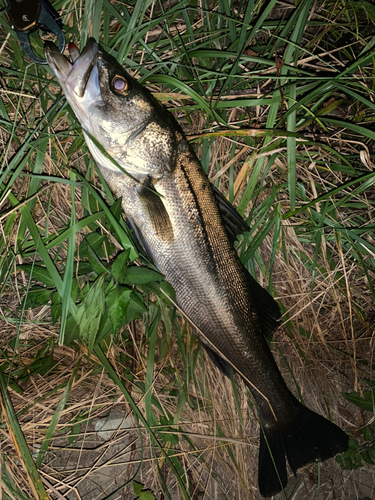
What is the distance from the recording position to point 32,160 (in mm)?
2031

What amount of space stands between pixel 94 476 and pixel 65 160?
2.37 meters

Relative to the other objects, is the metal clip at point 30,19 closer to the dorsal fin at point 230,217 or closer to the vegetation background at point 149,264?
the vegetation background at point 149,264

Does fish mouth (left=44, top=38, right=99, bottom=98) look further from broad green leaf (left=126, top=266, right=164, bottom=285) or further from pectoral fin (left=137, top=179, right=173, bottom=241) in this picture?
broad green leaf (left=126, top=266, right=164, bottom=285)

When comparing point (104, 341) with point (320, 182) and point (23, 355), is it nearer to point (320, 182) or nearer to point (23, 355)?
point (23, 355)

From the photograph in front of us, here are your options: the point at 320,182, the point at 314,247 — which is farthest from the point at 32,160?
the point at 314,247

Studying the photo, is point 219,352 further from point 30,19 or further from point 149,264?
point 30,19

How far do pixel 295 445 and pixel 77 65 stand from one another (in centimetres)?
266

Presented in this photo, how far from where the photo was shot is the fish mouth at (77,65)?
4.99 feet

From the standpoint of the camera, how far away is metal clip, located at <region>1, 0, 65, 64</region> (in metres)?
1.65

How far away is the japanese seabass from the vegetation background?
0.17 metres

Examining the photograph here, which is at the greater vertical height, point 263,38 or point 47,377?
point 263,38

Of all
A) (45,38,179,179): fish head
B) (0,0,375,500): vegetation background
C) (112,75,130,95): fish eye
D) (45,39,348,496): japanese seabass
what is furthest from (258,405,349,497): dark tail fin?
(112,75,130,95): fish eye

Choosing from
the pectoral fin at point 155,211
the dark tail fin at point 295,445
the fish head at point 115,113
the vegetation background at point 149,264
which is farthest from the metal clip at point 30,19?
the dark tail fin at point 295,445

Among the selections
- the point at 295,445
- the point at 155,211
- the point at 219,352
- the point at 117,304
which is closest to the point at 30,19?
the point at 155,211
